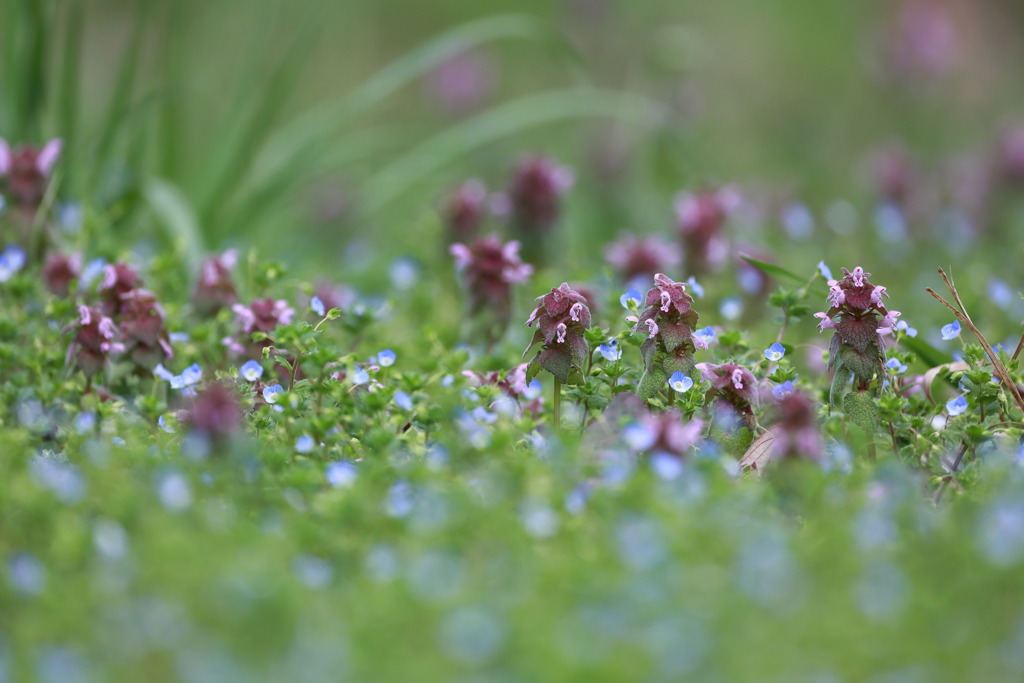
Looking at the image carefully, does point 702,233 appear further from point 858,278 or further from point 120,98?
point 120,98

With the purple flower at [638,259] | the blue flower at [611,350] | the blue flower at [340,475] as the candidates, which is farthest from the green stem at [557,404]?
the purple flower at [638,259]

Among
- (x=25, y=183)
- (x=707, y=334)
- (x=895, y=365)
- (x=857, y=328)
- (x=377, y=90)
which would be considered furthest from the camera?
(x=377, y=90)

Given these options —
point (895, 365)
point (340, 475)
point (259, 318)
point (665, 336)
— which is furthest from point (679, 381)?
point (259, 318)

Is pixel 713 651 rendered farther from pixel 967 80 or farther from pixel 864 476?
pixel 967 80

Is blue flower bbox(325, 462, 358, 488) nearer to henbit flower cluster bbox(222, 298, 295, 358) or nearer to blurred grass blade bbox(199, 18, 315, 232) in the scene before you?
henbit flower cluster bbox(222, 298, 295, 358)

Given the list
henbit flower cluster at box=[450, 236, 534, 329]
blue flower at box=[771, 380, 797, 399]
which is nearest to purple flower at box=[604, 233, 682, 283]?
henbit flower cluster at box=[450, 236, 534, 329]

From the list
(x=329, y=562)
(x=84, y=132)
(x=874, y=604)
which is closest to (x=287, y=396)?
(x=329, y=562)

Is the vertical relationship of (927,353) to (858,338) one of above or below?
above
